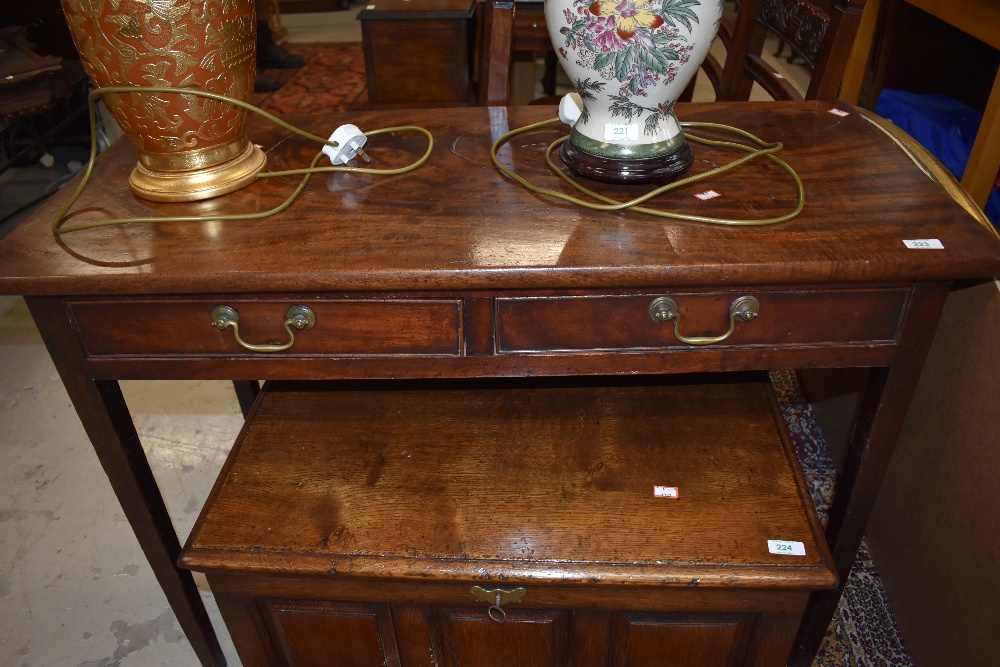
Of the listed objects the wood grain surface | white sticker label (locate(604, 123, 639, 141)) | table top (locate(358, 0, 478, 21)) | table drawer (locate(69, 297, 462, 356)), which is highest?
white sticker label (locate(604, 123, 639, 141))

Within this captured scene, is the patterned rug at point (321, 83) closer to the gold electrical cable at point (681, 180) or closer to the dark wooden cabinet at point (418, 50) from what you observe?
the dark wooden cabinet at point (418, 50)

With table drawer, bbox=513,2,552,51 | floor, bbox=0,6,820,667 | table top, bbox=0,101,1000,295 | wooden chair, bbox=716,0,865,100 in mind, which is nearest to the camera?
table top, bbox=0,101,1000,295

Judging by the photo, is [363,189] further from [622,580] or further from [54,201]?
[622,580]

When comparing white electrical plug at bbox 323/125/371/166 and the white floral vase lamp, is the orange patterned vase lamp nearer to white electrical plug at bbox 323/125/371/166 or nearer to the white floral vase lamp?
white electrical plug at bbox 323/125/371/166

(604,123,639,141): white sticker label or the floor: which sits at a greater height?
(604,123,639,141): white sticker label

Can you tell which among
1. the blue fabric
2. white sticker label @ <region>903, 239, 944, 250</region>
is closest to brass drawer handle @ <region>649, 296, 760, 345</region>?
Answer: white sticker label @ <region>903, 239, 944, 250</region>

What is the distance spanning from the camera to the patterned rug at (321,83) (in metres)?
3.27

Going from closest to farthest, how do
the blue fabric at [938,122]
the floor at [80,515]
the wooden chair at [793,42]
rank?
the wooden chair at [793,42] < the floor at [80,515] < the blue fabric at [938,122]

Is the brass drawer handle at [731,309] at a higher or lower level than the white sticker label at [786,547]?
higher

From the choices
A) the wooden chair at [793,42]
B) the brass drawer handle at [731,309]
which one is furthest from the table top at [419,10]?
the brass drawer handle at [731,309]

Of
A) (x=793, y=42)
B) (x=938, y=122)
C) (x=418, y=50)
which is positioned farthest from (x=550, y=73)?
(x=793, y=42)

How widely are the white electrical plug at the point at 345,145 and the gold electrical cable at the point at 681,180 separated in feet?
0.55

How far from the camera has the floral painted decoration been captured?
74cm

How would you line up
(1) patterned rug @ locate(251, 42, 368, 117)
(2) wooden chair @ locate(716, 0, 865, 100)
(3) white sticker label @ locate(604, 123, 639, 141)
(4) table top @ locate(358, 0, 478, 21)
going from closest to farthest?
1. (3) white sticker label @ locate(604, 123, 639, 141)
2. (2) wooden chair @ locate(716, 0, 865, 100)
3. (4) table top @ locate(358, 0, 478, 21)
4. (1) patterned rug @ locate(251, 42, 368, 117)
